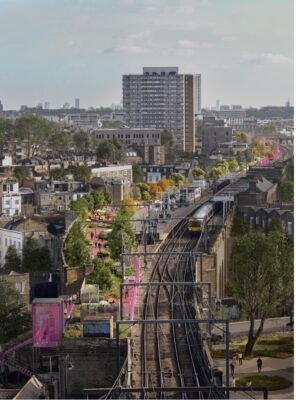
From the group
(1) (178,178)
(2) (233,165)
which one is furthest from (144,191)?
(2) (233,165)

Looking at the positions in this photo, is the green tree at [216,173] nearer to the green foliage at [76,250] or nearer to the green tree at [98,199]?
the green tree at [98,199]

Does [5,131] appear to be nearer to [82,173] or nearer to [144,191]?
[82,173]

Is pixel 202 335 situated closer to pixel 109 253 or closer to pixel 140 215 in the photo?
pixel 109 253

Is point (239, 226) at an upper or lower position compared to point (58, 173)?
lower

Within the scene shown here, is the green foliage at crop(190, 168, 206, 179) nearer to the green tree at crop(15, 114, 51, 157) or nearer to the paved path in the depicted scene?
the green tree at crop(15, 114, 51, 157)

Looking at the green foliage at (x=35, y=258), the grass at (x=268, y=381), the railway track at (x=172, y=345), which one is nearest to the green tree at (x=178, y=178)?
the green foliage at (x=35, y=258)

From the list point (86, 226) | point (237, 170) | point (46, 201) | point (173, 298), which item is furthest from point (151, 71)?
point (173, 298)
